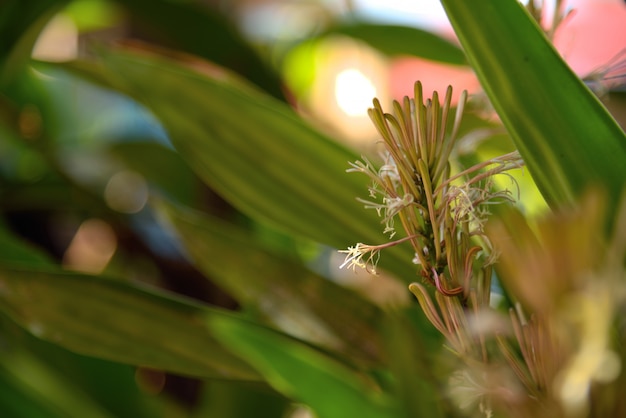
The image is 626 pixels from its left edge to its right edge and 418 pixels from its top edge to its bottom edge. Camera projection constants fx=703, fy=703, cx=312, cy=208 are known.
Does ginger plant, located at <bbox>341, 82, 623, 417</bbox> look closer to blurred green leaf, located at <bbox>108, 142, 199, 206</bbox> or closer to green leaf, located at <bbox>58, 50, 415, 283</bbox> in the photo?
green leaf, located at <bbox>58, 50, 415, 283</bbox>

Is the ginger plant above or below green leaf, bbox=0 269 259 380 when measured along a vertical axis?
below

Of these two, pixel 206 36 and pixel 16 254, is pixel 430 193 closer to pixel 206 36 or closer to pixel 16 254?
pixel 16 254

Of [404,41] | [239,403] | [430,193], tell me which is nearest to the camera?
[430,193]

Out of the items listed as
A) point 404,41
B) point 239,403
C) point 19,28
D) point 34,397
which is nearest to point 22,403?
point 34,397

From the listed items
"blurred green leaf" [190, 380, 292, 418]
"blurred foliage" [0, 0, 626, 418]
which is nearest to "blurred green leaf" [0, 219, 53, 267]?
"blurred foliage" [0, 0, 626, 418]

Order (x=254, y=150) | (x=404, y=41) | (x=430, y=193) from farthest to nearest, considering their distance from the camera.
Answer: (x=404, y=41) < (x=254, y=150) < (x=430, y=193)

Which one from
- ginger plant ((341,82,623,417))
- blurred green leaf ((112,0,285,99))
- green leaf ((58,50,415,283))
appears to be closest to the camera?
ginger plant ((341,82,623,417))

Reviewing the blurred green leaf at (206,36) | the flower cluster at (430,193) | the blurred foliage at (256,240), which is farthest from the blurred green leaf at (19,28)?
the flower cluster at (430,193)
